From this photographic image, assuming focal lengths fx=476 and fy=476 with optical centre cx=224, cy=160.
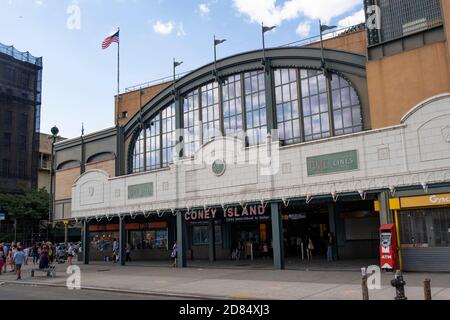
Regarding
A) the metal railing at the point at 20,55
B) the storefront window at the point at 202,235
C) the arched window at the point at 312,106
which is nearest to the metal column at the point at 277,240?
the arched window at the point at 312,106

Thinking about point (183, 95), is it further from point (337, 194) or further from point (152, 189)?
point (337, 194)

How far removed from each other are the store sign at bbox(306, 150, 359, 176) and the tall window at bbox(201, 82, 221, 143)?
38.3ft

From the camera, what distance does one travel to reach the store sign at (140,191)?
33.7 meters

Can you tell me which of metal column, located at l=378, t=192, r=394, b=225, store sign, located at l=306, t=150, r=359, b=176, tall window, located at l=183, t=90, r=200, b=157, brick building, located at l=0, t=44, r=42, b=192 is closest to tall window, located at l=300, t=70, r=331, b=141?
store sign, located at l=306, t=150, r=359, b=176

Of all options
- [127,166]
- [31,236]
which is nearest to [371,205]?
[127,166]

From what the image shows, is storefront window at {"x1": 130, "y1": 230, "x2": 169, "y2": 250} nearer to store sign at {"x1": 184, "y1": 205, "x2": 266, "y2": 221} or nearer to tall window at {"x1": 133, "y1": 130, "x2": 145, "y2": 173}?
store sign at {"x1": 184, "y1": 205, "x2": 266, "y2": 221}

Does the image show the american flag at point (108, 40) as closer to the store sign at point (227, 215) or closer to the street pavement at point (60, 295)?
the store sign at point (227, 215)

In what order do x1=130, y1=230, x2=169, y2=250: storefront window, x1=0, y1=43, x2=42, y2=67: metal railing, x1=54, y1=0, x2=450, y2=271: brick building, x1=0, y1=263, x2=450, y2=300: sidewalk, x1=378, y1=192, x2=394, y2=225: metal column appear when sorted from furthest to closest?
x1=0, y1=43, x2=42, y2=67: metal railing
x1=130, y1=230, x2=169, y2=250: storefront window
x1=378, y1=192, x2=394, y2=225: metal column
x1=54, y1=0, x2=450, y2=271: brick building
x1=0, y1=263, x2=450, y2=300: sidewalk

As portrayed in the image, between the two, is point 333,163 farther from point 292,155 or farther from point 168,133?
point 168,133

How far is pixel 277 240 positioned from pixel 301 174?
3972 millimetres

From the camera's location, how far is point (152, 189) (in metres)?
33.5

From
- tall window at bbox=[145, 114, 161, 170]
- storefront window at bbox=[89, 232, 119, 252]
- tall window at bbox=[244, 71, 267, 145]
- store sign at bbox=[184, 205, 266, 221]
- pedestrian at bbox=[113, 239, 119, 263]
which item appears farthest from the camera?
storefront window at bbox=[89, 232, 119, 252]


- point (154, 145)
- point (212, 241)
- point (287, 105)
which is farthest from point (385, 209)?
point (154, 145)

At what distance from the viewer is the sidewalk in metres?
16.5
